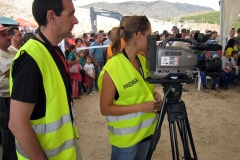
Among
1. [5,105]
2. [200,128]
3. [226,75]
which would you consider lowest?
[200,128]

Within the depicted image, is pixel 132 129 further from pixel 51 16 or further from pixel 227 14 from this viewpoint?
pixel 227 14

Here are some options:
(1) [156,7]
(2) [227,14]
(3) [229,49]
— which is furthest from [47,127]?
(1) [156,7]

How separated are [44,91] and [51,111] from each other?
0.32ft

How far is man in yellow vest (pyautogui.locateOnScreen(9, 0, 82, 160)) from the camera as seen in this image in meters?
0.87

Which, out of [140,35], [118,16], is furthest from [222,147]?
[118,16]

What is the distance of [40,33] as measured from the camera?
1.06m

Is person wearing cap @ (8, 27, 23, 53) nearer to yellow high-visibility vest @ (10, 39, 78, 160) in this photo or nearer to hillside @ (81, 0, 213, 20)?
yellow high-visibility vest @ (10, 39, 78, 160)

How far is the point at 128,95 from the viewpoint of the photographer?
1.38 metres

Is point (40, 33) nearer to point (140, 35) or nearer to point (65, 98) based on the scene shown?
point (65, 98)

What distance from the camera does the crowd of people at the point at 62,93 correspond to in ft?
2.92

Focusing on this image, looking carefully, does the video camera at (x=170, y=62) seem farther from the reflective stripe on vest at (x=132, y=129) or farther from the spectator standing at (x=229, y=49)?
the spectator standing at (x=229, y=49)

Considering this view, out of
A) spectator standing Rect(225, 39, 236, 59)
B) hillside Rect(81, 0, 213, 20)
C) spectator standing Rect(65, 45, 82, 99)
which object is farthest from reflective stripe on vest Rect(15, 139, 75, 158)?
hillside Rect(81, 0, 213, 20)

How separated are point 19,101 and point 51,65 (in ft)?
0.73

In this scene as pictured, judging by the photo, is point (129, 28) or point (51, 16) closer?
point (51, 16)
